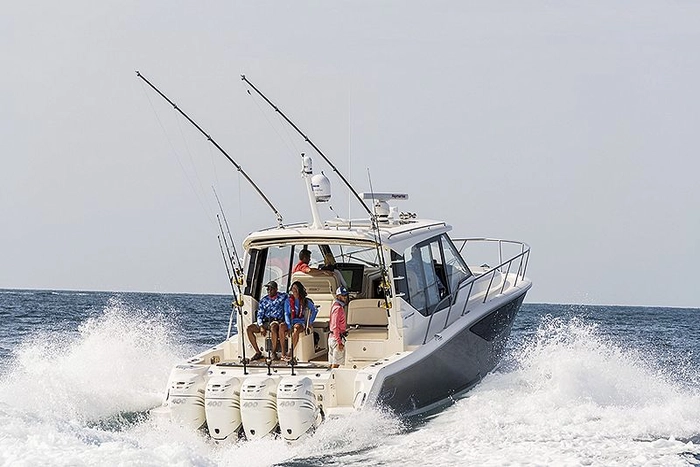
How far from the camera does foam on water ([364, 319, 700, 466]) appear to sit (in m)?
7.78

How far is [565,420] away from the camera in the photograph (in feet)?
28.7

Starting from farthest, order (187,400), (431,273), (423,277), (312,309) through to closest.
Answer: (431,273), (423,277), (312,309), (187,400)

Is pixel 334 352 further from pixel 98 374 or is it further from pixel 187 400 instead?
pixel 98 374

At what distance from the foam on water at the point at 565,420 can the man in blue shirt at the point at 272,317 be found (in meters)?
1.53

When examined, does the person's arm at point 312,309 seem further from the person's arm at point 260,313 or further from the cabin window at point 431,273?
the cabin window at point 431,273

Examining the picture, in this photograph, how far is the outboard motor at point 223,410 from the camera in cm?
834

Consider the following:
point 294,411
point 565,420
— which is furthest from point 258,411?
point 565,420

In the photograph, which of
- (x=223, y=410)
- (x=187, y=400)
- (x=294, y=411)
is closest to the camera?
(x=294, y=411)

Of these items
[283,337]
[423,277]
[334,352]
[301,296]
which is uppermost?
[423,277]

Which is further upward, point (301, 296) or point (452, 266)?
point (452, 266)

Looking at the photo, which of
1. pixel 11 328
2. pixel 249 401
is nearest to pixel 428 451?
pixel 249 401

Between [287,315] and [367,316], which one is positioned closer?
[287,315]

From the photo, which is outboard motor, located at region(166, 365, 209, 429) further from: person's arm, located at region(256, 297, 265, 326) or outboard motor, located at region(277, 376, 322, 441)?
person's arm, located at region(256, 297, 265, 326)

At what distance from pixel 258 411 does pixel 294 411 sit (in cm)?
29
